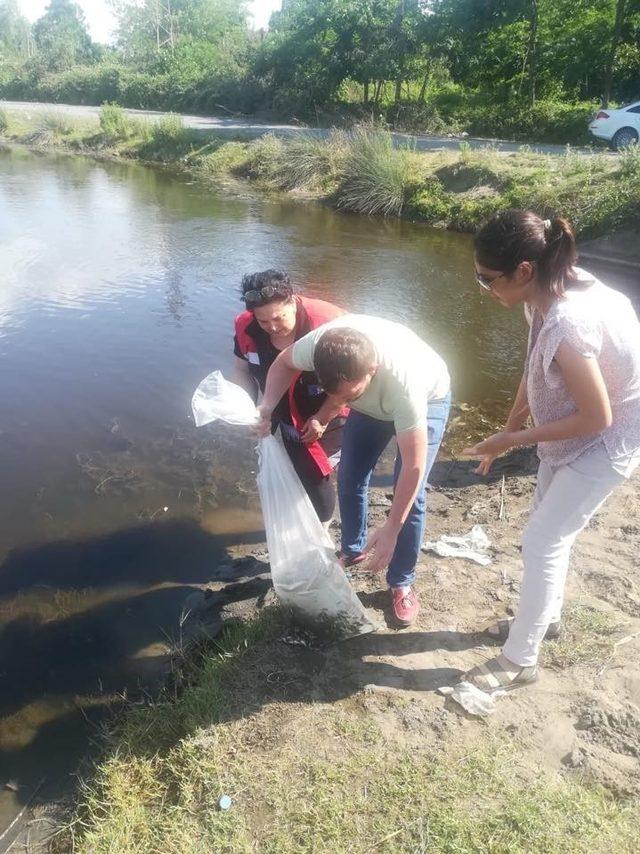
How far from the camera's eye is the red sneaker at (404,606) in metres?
2.72

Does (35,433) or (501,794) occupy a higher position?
(501,794)

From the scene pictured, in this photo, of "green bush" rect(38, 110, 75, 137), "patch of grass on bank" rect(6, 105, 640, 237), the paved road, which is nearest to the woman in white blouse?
"patch of grass on bank" rect(6, 105, 640, 237)

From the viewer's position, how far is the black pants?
9.39ft

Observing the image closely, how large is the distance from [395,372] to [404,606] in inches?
47.5

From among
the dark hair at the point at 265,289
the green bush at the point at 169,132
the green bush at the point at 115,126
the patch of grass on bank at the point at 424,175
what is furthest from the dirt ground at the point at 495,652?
the green bush at the point at 115,126

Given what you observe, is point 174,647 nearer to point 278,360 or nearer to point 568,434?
point 278,360

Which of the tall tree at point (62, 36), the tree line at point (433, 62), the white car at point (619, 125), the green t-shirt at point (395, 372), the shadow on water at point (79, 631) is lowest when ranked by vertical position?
the shadow on water at point (79, 631)

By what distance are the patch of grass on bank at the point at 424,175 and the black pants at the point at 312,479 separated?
29.2 ft

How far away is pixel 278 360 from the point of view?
7.93 feet

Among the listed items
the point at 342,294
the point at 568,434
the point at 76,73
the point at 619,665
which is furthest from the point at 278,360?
the point at 76,73

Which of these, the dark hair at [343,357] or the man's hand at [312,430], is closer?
the dark hair at [343,357]

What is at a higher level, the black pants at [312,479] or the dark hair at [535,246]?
the dark hair at [535,246]

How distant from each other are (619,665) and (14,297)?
819 centimetres

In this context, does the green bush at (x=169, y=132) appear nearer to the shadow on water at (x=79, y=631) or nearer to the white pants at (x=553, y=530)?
the shadow on water at (x=79, y=631)
